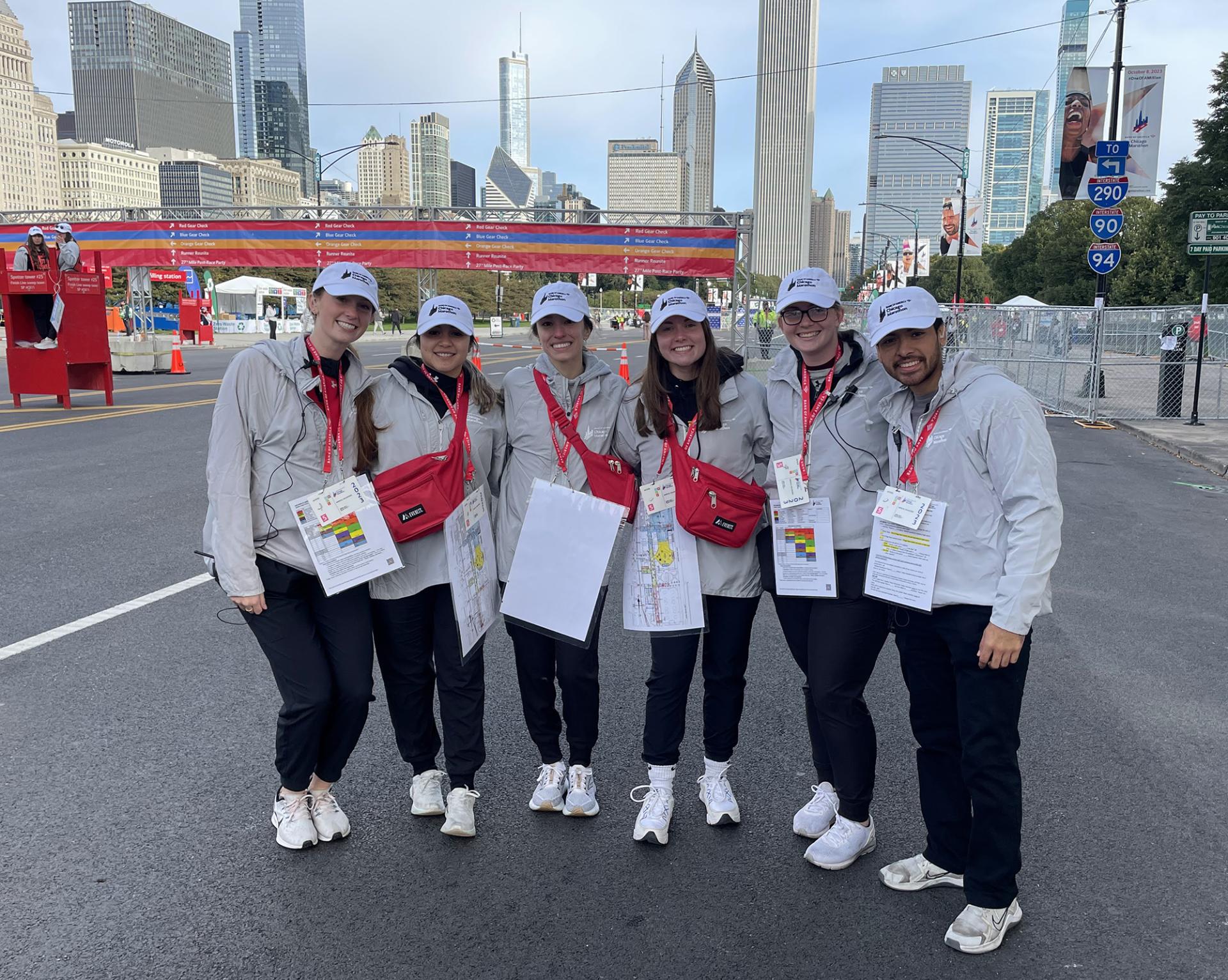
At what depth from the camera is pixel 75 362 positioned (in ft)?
52.4

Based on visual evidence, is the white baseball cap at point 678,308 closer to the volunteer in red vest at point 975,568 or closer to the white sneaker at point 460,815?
the volunteer in red vest at point 975,568

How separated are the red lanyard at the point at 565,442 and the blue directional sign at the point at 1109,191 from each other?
1705cm

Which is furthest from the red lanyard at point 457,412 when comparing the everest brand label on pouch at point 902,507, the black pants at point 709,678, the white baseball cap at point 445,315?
the everest brand label on pouch at point 902,507

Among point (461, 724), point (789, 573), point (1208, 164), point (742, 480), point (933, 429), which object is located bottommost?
point (461, 724)

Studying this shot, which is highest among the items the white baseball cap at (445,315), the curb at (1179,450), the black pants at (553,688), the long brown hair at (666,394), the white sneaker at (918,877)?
the white baseball cap at (445,315)

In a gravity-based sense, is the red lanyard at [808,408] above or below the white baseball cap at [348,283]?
below

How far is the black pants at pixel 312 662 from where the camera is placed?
10.9 feet

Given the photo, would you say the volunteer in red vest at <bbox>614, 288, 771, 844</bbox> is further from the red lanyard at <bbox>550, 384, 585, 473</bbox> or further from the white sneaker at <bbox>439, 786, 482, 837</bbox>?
the white sneaker at <bbox>439, 786, 482, 837</bbox>

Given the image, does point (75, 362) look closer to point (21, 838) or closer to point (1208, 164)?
point (21, 838)

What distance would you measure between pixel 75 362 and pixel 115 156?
633 feet

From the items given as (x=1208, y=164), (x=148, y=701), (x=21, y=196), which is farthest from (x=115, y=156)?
(x=148, y=701)

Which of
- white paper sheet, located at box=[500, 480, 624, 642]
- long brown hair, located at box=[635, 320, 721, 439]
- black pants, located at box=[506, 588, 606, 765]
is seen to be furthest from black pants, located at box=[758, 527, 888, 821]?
→ black pants, located at box=[506, 588, 606, 765]

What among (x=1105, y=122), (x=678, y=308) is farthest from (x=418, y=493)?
(x=1105, y=122)

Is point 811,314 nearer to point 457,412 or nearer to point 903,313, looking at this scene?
point 903,313
